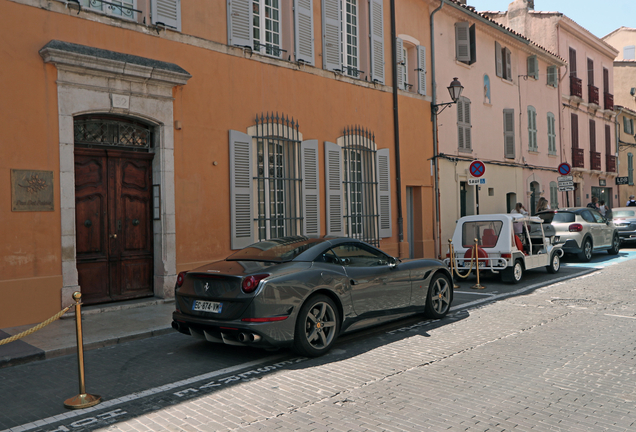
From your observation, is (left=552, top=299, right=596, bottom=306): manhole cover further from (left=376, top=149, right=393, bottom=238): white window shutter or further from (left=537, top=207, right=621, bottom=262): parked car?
(left=537, top=207, right=621, bottom=262): parked car

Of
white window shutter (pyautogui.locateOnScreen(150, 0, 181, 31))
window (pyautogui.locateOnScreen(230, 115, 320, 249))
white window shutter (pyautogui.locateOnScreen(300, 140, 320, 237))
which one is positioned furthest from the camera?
white window shutter (pyautogui.locateOnScreen(300, 140, 320, 237))

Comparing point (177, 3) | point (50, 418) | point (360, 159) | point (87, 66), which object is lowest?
point (50, 418)

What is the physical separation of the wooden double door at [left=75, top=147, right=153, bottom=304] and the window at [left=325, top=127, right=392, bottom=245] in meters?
4.86

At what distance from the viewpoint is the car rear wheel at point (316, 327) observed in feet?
20.0

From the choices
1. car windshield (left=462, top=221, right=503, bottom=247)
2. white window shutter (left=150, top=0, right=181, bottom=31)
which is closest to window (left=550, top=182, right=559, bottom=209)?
car windshield (left=462, top=221, right=503, bottom=247)

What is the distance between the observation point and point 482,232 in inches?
475

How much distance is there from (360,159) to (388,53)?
340 centimetres

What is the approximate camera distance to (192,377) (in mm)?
5605

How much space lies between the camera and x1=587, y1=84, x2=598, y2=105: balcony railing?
1206 inches

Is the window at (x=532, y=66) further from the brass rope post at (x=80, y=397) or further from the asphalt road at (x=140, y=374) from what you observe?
the brass rope post at (x=80, y=397)

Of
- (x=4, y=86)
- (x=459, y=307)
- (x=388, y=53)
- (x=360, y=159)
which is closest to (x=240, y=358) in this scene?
(x=459, y=307)

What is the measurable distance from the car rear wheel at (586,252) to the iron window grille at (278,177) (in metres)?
8.75

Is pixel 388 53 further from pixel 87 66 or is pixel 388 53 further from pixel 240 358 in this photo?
pixel 240 358

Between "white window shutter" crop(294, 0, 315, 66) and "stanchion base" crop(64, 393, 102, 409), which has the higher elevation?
"white window shutter" crop(294, 0, 315, 66)
